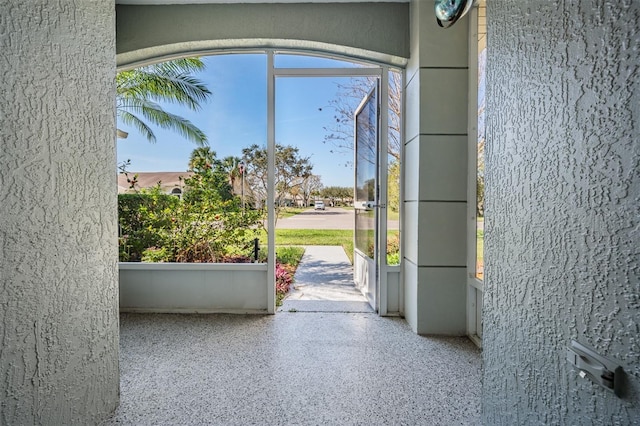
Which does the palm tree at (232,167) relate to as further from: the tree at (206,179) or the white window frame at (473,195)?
the white window frame at (473,195)

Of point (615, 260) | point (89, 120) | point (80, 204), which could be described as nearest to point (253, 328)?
point (80, 204)

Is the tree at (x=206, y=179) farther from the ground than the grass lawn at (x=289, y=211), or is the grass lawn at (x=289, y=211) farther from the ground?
the tree at (x=206, y=179)

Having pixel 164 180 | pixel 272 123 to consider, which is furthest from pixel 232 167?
pixel 164 180

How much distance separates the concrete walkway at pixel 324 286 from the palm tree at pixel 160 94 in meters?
2.04

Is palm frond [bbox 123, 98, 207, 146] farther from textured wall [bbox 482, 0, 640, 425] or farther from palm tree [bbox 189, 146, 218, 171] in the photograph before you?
textured wall [bbox 482, 0, 640, 425]

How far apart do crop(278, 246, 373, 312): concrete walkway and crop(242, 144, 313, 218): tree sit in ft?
3.49

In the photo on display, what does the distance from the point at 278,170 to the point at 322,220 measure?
127cm

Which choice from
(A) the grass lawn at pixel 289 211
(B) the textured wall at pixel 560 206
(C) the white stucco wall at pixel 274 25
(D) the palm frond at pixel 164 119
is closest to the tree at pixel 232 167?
(D) the palm frond at pixel 164 119

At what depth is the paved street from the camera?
3.91 m

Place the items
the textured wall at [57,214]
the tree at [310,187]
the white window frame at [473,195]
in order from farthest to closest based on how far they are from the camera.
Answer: the tree at [310,187] → the white window frame at [473,195] → the textured wall at [57,214]

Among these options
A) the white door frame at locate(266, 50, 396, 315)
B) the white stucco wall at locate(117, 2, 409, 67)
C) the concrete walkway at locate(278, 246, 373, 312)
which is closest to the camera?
the white stucco wall at locate(117, 2, 409, 67)

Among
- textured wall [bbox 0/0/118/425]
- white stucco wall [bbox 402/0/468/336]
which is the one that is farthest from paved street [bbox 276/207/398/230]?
textured wall [bbox 0/0/118/425]

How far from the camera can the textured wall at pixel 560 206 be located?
0.84 metres

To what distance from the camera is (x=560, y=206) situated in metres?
1.05
